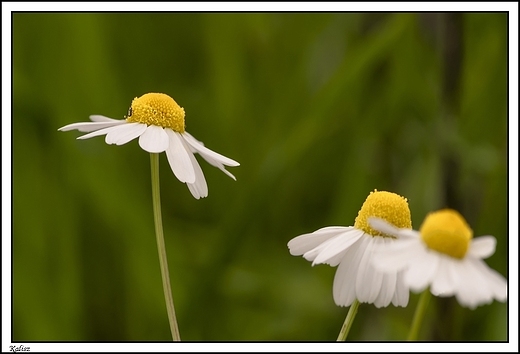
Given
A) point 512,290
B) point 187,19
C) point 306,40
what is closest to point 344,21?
point 306,40

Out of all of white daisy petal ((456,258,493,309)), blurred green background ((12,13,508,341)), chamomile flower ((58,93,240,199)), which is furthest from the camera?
blurred green background ((12,13,508,341))

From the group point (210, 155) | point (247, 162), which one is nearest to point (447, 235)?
point (210, 155)

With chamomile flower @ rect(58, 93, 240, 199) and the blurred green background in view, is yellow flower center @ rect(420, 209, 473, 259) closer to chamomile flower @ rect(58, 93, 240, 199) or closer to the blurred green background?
chamomile flower @ rect(58, 93, 240, 199)

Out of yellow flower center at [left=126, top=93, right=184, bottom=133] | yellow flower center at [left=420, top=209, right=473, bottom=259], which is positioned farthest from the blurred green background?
yellow flower center at [left=420, top=209, right=473, bottom=259]

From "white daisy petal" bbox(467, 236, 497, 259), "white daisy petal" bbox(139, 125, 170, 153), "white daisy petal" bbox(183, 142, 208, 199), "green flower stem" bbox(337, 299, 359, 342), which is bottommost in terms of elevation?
"green flower stem" bbox(337, 299, 359, 342)

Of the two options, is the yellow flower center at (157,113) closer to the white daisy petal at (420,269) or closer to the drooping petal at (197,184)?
the drooping petal at (197,184)

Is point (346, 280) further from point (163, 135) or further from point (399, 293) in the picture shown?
point (163, 135)

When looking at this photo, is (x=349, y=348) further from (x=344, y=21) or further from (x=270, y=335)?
(x=344, y=21)
